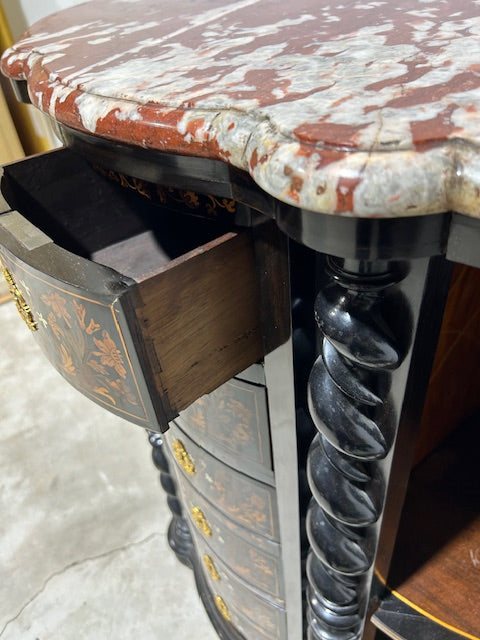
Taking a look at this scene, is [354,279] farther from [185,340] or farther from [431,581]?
[431,581]

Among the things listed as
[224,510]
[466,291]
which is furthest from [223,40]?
[224,510]

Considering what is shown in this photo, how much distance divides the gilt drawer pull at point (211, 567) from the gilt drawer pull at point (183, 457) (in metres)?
0.21

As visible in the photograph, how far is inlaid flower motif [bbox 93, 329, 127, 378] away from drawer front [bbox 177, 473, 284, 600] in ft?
1.20

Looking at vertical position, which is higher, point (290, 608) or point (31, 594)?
point (290, 608)

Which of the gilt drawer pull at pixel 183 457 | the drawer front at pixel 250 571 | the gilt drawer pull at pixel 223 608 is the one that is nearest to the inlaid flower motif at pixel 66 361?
the gilt drawer pull at pixel 183 457

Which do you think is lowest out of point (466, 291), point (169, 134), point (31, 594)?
point (31, 594)

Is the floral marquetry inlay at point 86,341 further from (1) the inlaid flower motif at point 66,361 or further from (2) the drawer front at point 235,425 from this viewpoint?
(2) the drawer front at point 235,425

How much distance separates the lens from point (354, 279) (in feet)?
1.04

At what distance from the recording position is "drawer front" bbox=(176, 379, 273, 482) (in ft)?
1.68

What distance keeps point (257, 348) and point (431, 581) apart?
357 mm

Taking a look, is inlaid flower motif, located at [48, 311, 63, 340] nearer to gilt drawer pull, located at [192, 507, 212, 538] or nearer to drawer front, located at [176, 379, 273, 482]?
drawer front, located at [176, 379, 273, 482]

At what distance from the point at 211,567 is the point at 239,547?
0.51ft

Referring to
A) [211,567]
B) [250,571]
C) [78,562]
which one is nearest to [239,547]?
[250,571]

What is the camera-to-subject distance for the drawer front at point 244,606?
0.75 m
